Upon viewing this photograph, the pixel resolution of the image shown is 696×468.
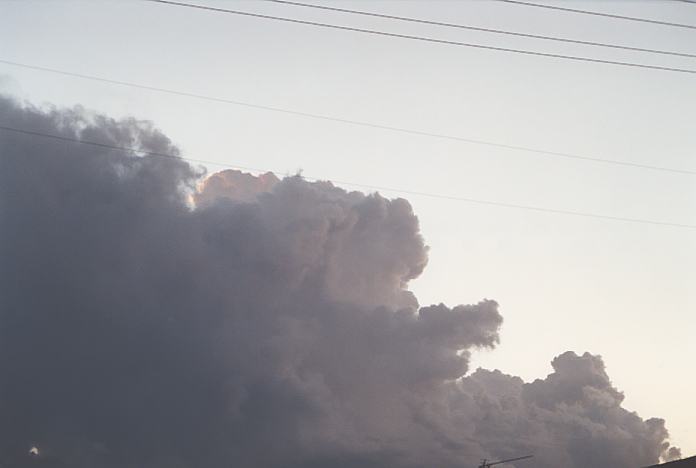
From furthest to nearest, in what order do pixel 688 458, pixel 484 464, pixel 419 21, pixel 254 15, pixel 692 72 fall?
pixel 484 464 < pixel 688 458 < pixel 254 15 < pixel 692 72 < pixel 419 21

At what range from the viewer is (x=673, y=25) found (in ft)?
106

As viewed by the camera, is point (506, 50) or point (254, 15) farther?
point (254, 15)

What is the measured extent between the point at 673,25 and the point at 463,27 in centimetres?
1012

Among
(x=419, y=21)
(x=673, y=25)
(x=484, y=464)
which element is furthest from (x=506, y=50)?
(x=484, y=464)

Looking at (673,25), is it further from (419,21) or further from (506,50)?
(419,21)

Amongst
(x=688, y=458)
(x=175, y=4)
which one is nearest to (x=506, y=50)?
(x=175, y=4)

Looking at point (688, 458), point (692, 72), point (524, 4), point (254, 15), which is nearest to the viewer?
point (524, 4)

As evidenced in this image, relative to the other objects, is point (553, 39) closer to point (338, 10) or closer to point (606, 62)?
point (606, 62)

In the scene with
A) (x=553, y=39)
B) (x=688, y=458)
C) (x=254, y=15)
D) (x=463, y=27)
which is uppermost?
(x=254, y=15)

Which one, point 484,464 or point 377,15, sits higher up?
point 377,15

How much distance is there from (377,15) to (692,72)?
17.7 m

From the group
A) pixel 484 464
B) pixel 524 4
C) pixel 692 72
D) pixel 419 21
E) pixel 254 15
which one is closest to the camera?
pixel 524 4

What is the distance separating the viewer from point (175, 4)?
4050 cm

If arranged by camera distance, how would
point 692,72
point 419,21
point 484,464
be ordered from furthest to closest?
point 484,464 < point 692,72 < point 419,21
